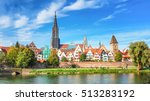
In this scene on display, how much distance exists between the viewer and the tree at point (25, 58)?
34.9ft

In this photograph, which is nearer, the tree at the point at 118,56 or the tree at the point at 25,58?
the tree at the point at 118,56

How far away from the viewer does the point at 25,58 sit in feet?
35.8

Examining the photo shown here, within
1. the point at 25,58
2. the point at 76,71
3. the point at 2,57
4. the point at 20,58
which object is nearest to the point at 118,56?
the point at 76,71

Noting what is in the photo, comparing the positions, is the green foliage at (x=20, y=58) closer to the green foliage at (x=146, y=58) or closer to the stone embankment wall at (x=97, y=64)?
the stone embankment wall at (x=97, y=64)

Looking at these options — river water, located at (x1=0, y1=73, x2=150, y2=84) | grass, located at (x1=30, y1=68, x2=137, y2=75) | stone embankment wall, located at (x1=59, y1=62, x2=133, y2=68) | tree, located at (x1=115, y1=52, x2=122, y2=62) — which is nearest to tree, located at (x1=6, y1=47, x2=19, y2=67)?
grass, located at (x1=30, y1=68, x2=137, y2=75)

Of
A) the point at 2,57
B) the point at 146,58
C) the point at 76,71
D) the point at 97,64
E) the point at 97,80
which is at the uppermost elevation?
the point at 2,57

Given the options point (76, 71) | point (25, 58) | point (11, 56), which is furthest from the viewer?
point (25, 58)

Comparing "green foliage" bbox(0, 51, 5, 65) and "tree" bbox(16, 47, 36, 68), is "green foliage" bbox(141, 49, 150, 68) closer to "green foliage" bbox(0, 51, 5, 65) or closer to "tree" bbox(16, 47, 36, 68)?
"tree" bbox(16, 47, 36, 68)

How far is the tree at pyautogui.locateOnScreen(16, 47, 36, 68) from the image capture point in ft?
34.9

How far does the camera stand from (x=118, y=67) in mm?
9930

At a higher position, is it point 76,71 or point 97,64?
point 97,64

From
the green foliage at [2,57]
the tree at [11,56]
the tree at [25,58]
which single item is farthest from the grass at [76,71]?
the green foliage at [2,57]

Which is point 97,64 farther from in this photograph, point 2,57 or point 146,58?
point 2,57

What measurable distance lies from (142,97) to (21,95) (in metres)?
1.43
